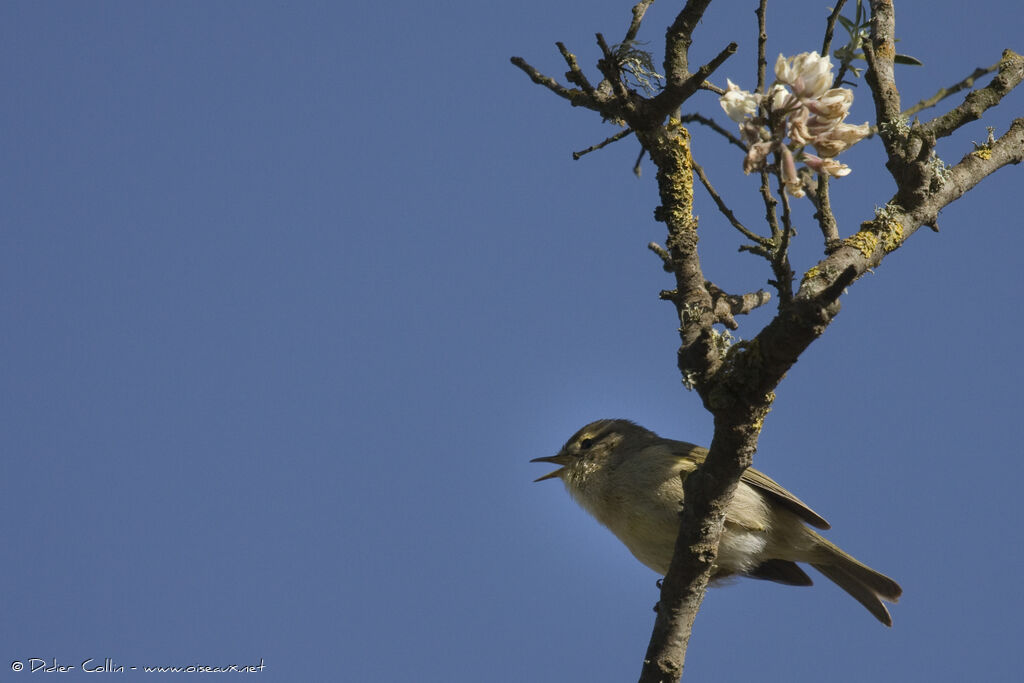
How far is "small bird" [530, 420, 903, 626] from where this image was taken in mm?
5664

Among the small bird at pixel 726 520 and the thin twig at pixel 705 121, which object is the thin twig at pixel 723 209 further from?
the small bird at pixel 726 520

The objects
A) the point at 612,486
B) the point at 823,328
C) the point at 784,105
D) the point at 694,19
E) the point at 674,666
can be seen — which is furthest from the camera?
the point at 612,486

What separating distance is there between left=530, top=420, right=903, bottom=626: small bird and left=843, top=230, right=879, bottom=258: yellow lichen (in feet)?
6.91

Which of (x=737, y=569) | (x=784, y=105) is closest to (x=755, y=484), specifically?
(x=737, y=569)

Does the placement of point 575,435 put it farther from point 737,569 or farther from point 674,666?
point 674,666

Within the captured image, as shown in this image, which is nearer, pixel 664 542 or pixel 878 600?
pixel 664 542

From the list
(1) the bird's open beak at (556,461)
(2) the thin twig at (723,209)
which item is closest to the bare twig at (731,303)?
(2) the thin twig at (723,209)

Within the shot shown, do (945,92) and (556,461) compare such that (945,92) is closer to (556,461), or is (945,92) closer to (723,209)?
(723,209)

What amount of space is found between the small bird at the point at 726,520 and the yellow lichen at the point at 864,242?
2107mm

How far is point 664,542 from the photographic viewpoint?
564 centimetres

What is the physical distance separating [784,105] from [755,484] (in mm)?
3550

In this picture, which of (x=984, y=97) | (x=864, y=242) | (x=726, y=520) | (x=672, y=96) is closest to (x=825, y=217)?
(x=864, y=242)

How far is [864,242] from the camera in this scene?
364 cm

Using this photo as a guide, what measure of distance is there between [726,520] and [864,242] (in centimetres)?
252
